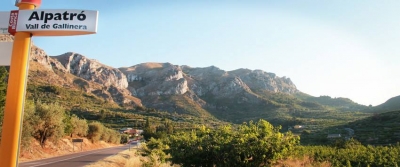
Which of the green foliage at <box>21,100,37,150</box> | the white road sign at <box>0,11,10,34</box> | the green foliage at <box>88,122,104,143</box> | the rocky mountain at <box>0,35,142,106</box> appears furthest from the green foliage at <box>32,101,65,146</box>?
the rocky mountain at <box>0,35,142,106</box>

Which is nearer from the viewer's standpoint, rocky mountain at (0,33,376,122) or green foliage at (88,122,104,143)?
green foliage at (88,122,104,143)

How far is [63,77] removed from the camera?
141 meters

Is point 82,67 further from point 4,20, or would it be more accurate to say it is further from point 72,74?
point 4,20

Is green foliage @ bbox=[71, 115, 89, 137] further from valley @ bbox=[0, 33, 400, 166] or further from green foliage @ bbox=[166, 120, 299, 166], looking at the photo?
green foliage @ bbox=[166, 120, 299, 166]

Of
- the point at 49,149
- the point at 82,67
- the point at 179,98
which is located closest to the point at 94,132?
the point at 49,149

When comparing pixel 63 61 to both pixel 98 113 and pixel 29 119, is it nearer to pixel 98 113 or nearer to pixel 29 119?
pixel 98 113

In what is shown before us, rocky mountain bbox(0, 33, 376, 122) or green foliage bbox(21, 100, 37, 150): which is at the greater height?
rocky mountain bbox(0, 33, 376, 122)

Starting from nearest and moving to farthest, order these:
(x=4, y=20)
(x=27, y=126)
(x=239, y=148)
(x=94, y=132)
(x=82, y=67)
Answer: (x=4, y=20), (x=239, y=148), (x=27, y=126), (x=94, y=132), (x=82, y=67)

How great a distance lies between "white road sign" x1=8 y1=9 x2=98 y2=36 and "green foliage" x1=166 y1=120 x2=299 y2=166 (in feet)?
20.8

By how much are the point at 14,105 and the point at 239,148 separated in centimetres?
682

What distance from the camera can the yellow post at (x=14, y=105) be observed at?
4.53 m

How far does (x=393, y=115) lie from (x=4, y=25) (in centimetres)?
9783

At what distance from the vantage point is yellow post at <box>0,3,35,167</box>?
4531mm

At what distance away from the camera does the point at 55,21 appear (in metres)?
4.91
